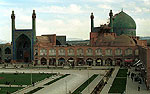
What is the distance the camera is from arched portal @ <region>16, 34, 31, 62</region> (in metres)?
99.0

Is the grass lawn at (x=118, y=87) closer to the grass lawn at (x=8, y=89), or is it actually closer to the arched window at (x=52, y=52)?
the grass lawn at (x=8, y=89)

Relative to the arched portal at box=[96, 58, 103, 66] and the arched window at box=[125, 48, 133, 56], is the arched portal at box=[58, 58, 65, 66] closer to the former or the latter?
the arched portal at box=[96, 58, 103, 66]

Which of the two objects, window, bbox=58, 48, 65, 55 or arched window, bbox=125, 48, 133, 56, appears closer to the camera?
arched window, bbox=125, 48, 133, 56

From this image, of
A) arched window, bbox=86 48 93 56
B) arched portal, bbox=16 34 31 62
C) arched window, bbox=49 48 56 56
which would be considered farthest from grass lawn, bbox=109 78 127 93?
arched portal, bbox=16 34 31 62

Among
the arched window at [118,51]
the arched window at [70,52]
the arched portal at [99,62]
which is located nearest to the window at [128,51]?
the arched window at [118,51]

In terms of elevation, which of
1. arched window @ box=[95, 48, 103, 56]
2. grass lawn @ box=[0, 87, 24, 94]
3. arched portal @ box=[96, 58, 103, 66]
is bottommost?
grass lawn @ box=[0, 87, 24, 94]

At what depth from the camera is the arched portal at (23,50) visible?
99000 mm

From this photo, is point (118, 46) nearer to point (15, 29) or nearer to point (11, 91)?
point (15, 29)

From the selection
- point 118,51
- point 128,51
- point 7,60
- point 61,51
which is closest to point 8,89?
point 61,51

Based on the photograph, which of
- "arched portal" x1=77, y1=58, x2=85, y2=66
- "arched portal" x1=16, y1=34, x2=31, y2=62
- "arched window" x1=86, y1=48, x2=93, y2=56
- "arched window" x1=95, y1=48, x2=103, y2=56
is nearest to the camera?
"arched window" x1=95, y1=48, x2=103, y2=56

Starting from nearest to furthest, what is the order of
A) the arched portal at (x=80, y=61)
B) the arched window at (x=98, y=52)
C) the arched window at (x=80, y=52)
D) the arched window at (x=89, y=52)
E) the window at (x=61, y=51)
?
1. the arched window at (x=98, y=52)
2. the arched window at (x=89, y=52)
3. the arched portal at (x=80, y=61)
4. the arched window at (x=80, y=52)
5. the window at (x=61, y=51)

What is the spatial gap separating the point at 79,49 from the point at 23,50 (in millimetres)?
20532

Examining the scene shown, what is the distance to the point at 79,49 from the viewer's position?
8938cm

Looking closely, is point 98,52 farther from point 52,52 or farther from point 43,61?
point 43,61
